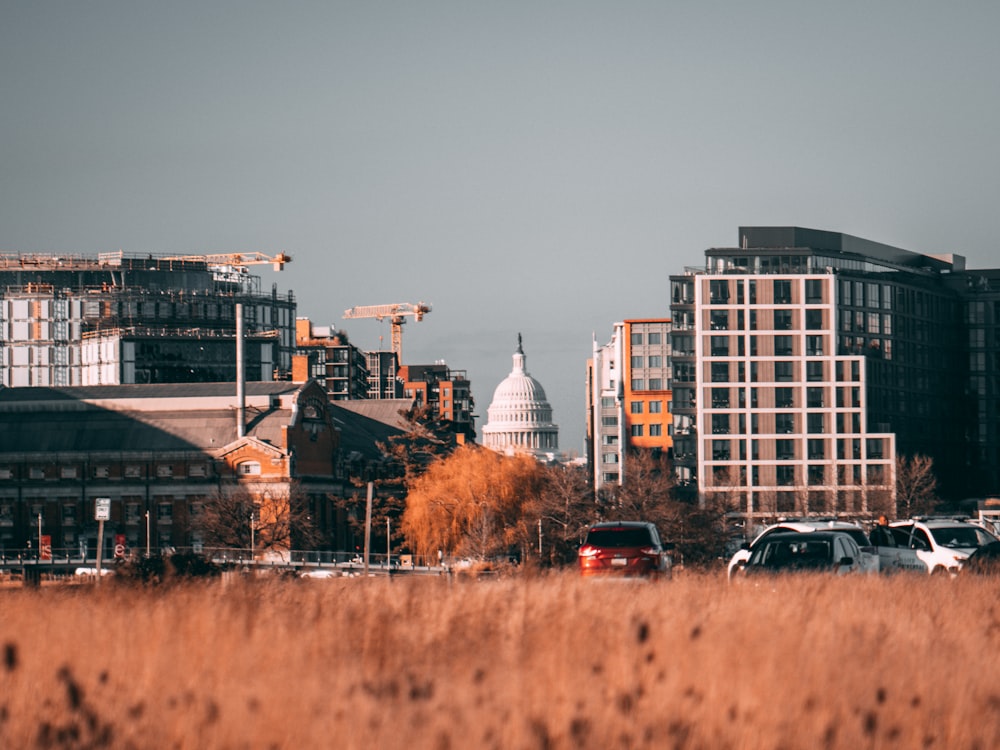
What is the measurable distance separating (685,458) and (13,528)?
187 feet

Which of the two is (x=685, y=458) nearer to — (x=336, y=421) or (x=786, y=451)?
(x=786, y=451)

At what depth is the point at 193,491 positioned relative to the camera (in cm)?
12462

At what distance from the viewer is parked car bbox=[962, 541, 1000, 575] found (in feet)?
101

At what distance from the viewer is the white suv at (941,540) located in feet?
125

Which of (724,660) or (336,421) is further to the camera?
(336,421)

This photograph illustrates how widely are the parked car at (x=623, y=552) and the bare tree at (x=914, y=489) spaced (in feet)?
306

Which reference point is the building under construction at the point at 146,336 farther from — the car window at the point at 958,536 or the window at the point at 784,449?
the car window at the point at 958,536

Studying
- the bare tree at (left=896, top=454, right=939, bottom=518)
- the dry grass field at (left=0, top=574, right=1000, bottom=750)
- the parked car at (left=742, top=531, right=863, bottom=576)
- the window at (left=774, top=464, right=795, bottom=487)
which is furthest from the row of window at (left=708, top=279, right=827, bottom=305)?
the dry grass field at (left=0, top=574, right=1000, bottom=750)

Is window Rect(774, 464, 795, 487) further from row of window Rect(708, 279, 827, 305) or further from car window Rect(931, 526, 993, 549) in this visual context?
car window Rect(931, 526, 993, 549)

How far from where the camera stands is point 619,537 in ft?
115

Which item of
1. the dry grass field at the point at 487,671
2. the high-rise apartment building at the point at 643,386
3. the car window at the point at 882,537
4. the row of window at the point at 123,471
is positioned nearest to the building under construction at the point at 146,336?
the high-rise apartment building at the point at 643,386

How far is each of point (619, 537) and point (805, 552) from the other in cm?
426

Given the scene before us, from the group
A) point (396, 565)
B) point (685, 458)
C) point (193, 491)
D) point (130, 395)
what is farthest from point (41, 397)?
point (685, 458)

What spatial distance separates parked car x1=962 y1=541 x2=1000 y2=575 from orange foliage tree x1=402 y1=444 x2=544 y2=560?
68290 mm
